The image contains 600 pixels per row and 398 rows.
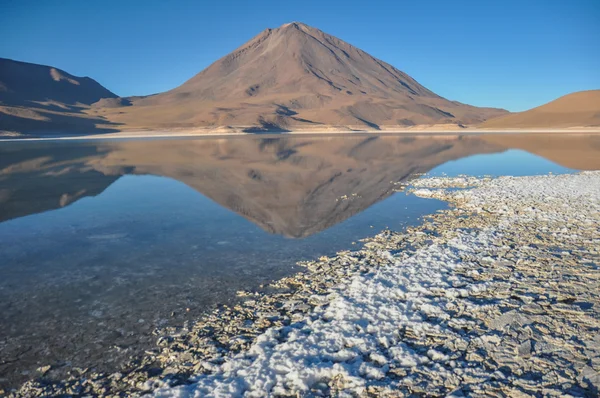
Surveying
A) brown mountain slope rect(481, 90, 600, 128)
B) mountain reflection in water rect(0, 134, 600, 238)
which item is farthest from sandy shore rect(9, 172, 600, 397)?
brown mountain slope rect(481, 90, 600, 128)

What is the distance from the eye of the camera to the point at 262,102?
156 meters

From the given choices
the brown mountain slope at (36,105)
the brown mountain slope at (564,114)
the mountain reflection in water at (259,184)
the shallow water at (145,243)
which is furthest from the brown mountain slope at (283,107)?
the shallow water at (145,243)

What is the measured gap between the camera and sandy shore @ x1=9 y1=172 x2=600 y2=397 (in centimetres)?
427

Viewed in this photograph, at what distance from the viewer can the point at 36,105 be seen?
427 ft

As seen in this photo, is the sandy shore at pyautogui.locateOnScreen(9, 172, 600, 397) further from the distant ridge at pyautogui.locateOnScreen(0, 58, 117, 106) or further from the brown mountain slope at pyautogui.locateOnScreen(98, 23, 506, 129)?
the distant ridge at pyautogui.locateOnScreen(0, 58, 117, 106)

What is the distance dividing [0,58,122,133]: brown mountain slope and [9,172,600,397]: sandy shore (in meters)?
93.2

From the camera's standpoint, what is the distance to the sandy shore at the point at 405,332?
4270 millimetres

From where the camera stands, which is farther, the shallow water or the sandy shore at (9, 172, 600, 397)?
the shallow water

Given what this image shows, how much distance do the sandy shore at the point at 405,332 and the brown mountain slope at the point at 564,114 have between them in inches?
4165

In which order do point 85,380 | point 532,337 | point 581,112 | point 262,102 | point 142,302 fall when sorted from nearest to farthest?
point 85,380
point 532,337
point 142,302
point 581,112
point 262,102

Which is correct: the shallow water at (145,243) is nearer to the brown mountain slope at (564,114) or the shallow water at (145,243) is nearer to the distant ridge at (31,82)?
the brown mountain slope at (564,114)

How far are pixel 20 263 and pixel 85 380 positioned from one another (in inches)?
210

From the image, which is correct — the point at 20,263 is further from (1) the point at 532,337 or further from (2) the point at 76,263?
(1) the point at 532,337

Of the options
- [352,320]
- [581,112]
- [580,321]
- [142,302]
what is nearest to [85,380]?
[142,302]
